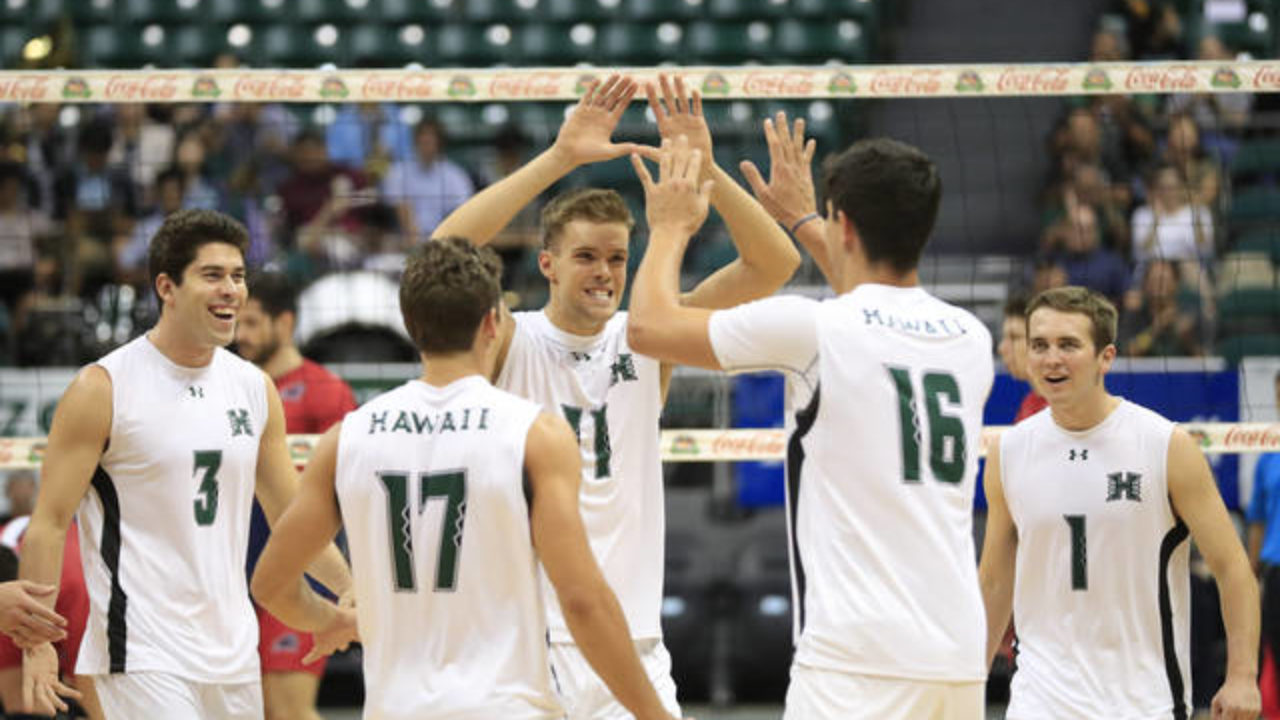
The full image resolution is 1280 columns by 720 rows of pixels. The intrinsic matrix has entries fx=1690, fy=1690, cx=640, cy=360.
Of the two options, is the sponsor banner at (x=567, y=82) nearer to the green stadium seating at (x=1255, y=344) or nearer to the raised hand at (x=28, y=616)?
the raised hand at (x=28, y=616)

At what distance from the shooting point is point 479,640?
4.24m

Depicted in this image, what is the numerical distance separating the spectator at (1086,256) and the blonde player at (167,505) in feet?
23.0

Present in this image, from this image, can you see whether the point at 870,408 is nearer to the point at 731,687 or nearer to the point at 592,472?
the point at 592,472

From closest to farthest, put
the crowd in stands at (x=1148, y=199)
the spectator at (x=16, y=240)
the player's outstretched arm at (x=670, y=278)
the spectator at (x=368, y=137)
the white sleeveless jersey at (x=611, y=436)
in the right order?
the player's outstretched arm at (x=670, y=278), the white sleeveless jersey at (x=611, y=436), the crowd in stands at (x=1148, y=199), the spectator at (x=16, y=240), the spectator at (x=368, y=137)

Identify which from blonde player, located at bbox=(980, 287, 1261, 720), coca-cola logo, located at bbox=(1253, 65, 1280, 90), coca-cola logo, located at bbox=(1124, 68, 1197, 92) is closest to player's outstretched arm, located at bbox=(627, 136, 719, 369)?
blonde player, located at bbox=(980, 287, 1261, 720)

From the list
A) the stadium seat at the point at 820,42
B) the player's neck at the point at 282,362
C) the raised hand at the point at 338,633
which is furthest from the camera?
the stadium seat at the point at 820,42

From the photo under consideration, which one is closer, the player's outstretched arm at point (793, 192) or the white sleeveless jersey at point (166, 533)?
the player's outstretched arm at point (793, 192)

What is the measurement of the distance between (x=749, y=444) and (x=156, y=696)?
11.2 feet

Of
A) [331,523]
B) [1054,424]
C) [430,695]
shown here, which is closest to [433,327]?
[331,523]

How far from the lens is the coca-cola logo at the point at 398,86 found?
8031mm

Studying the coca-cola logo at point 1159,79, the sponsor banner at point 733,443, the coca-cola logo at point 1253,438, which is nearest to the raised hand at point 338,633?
the sponsor banner at point 733,443

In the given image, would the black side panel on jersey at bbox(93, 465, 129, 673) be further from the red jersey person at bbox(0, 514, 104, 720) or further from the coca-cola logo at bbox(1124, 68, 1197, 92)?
the coca-cola logo at bbox(1124, 68, 1197, 92)

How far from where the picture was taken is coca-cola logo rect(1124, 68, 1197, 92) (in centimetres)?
795

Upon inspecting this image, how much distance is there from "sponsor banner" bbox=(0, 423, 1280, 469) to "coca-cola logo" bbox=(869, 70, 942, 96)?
5.52ft
